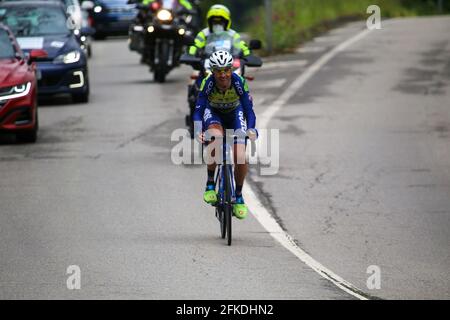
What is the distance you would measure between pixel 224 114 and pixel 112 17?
101 feet

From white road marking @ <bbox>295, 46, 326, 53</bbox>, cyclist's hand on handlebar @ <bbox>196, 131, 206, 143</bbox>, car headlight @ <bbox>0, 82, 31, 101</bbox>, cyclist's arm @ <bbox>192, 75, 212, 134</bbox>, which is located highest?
cyclist's arm @ <bbox>192, 75, 212, 134</bbox>

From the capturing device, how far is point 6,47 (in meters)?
21.3

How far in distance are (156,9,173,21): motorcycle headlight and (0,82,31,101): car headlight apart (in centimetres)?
871

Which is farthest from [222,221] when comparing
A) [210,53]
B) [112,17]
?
[112,17]

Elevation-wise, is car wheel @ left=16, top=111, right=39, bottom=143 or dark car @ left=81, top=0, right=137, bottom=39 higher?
car wheel @ left=16, top=111, right=39, bottom=143

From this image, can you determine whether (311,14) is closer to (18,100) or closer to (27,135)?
(27,135)

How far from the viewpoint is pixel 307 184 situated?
16.9 metres

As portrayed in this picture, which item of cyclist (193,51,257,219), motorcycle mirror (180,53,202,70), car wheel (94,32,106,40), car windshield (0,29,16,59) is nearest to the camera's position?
cyclist (193,51,257,219)

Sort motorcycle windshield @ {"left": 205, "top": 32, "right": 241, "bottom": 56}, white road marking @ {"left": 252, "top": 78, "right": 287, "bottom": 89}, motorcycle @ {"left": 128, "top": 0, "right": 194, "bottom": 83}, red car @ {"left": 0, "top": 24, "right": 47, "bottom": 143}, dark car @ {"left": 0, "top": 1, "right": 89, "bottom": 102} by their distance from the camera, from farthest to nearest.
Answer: motorcycle @ {"left": 128, "top": 0, "right": 194, "bottom": 83}, white road marking @ {"left": 252, "top": 78, "right": 287, "bottom": 89}, dark car @ {"left": 0, "top": 1, "right": 89, "bottom": 102}, red car @ {"left": 0, "top": 24, "right": 47, "bottom": 143}, motorcycle windshield @ {"left": 205, "top": 32, "right": 241, "bottom": 56}

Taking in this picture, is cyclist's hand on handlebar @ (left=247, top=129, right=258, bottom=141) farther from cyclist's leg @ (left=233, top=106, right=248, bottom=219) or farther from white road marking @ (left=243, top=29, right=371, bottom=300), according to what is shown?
white road marking @ (left=243, top=29, right=371, bottom=300)

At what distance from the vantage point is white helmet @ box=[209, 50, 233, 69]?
43.1 ft

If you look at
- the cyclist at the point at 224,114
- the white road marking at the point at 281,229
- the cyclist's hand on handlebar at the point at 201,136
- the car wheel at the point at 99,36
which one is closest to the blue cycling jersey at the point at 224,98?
the cyclist at the point at 224,114

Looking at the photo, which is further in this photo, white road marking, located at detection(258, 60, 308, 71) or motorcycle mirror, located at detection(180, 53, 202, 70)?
white road marking, located at detection(258, 60, 308, 71)

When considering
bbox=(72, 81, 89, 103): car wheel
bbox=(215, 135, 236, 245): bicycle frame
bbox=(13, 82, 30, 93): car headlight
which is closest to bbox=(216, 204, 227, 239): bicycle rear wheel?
bbox=(215, 135, 236, 245): bicycle frame
